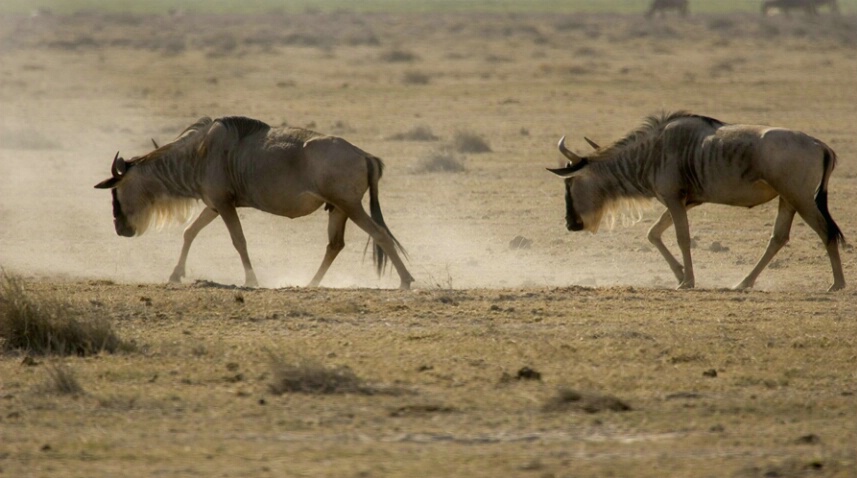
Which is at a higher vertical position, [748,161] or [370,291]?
[748,161]

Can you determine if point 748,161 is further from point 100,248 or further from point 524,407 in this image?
point 100,248

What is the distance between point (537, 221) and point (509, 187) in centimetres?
219

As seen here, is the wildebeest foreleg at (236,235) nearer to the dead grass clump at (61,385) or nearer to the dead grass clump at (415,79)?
the dead grass clump at (61,385)

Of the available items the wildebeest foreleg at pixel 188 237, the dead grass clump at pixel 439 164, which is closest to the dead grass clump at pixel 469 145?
the dead grass clump at pixel 439 164

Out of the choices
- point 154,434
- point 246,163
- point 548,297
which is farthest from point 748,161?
point 154,434

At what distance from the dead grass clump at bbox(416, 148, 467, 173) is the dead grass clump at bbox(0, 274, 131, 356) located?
31.5 ft

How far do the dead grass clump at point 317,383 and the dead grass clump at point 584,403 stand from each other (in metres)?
0.78

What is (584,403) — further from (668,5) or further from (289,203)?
(668,5)

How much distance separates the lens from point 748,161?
394 inches

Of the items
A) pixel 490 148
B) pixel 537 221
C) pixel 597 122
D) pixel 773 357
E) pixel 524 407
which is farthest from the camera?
pixel 597 122

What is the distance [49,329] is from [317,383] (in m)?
1.83

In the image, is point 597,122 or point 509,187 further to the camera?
point 597,122

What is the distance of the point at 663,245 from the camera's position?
10.7m

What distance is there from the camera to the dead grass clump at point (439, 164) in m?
17.3
